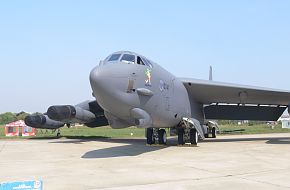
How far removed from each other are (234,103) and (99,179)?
1576cm

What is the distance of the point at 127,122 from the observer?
13.6 m

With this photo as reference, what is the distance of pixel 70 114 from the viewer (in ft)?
70.3

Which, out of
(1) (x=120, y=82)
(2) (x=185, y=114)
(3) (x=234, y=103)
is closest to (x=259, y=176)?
(1) (x=120, y=82)

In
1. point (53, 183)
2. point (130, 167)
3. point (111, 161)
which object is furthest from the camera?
point (111, 161)

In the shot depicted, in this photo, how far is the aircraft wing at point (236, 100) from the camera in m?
18.4

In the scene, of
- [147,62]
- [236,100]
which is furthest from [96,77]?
[236,100]

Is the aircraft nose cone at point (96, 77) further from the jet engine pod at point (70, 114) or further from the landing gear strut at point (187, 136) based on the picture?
the jet engine pod at point (70, 114)

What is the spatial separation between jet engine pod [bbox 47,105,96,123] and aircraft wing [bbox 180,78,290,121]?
7.25m

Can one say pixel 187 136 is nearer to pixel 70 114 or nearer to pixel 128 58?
pixel 128 58

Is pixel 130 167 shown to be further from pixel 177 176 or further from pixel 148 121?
pixel 148 121

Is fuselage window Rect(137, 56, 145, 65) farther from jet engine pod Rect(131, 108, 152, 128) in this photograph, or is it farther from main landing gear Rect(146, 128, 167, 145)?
main landing gear Rect(146, 128, 167, 145)

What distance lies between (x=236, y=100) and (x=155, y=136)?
623 centimetres

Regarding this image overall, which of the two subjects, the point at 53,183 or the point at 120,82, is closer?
the point at 53,183

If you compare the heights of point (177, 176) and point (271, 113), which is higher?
point (271, 113)
